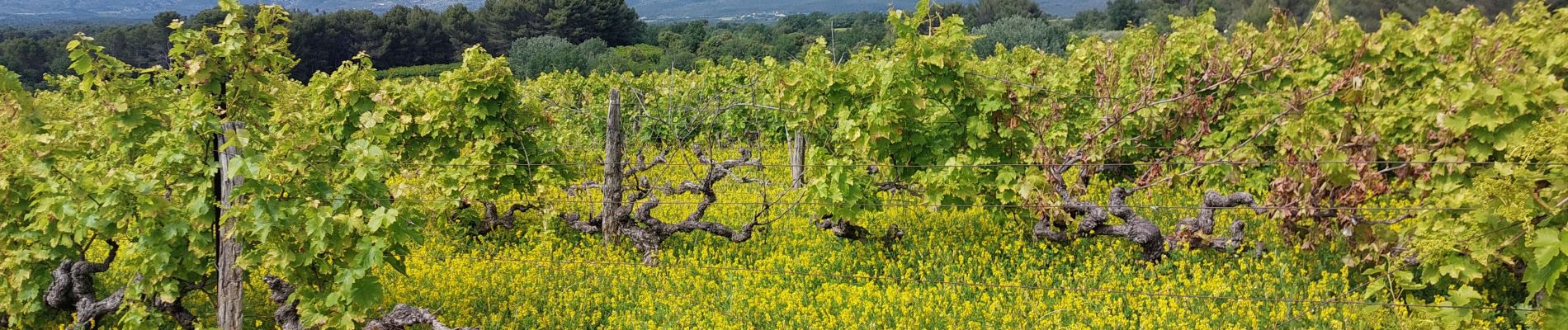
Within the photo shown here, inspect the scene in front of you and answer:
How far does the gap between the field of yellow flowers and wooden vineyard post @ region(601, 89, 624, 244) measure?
0.18 m

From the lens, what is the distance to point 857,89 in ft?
22.6

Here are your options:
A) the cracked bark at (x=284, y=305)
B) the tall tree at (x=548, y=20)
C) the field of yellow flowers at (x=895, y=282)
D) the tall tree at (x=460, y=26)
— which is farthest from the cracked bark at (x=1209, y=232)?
the tall tree at (x=548, y=20)

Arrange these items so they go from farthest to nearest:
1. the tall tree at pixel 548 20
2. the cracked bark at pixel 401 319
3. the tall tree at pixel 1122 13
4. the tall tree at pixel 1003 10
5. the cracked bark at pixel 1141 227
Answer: the tall tree at pixel 1003 10, the tall tree at pixel 1122 13, the tall tree at pixel 548 20, the cracked bark at pixel 1141 227, the cracked bark at pixel 401 319

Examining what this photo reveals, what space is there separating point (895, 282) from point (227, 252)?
4.03 meters

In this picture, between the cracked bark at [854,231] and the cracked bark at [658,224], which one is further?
the cracked bark at [658,224]

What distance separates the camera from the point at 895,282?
6375 mm

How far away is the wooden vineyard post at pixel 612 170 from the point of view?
729cm

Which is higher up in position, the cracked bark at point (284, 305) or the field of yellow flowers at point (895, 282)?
the cracked bark at point (284, 305)

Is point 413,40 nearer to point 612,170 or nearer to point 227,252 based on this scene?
point 612,170

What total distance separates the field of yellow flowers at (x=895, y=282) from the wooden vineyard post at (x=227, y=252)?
125cm

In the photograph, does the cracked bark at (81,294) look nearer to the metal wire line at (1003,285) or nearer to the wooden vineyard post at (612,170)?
the metal wire line at (1003,285)

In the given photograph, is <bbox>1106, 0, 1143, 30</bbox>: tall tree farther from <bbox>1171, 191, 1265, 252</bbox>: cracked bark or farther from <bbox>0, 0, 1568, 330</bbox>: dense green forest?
<bbox>1171, 191, 1265, 252</bbox>: cracked bark

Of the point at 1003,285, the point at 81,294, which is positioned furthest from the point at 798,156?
the point at 81,294

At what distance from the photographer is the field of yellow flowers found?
5469 millimetres
